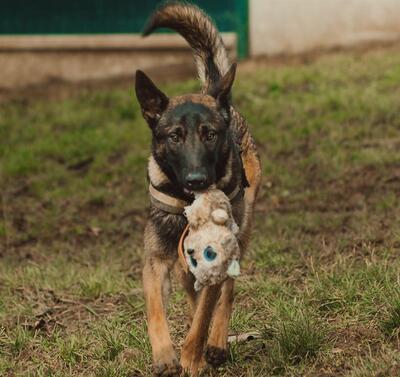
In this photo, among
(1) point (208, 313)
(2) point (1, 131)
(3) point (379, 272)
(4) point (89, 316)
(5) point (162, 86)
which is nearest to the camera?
(1) point (208, 313)

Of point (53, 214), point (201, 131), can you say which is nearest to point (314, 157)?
point (53, 214)

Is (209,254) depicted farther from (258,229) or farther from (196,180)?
(258,229)

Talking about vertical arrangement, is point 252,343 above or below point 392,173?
above

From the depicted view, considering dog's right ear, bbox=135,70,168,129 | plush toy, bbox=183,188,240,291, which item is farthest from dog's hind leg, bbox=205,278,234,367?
dog's right ear, bbox=135,70,168,129

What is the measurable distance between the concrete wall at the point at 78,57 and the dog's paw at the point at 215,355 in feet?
32.0

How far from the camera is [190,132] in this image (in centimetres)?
476

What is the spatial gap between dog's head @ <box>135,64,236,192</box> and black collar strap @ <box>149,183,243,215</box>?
0.35ft

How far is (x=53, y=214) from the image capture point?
367 inches

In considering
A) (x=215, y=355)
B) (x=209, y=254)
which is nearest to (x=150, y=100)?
(x=209, y=254)

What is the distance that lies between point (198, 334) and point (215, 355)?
216 mm

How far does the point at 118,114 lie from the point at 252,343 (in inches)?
295

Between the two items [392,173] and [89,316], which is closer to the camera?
[89,316]

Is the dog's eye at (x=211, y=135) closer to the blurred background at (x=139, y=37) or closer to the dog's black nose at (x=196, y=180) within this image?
the dog's black nose at (x=196, y=180)

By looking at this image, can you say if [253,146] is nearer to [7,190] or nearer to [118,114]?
[7,190]
